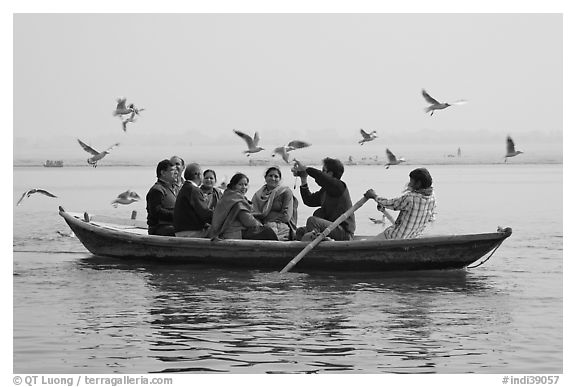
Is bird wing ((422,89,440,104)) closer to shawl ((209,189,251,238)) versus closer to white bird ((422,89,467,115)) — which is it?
white bird ((422,89,467,115))

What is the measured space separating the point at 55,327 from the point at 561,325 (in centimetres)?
439

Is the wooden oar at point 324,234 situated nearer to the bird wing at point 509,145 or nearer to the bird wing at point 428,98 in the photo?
the bird wing at point 428,98

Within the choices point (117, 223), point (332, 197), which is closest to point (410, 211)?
point (332, 197)

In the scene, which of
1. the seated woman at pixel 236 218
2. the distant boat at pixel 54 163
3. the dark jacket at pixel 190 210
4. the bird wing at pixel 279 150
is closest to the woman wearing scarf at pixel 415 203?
the seated woman at pixel 236 218

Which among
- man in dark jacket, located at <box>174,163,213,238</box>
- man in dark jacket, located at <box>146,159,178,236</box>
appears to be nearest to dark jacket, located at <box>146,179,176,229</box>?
man in dark jacket, located at <box>146,159,178,236</box>

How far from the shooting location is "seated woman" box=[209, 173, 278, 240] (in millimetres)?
12602

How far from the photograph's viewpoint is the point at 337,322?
400 inches

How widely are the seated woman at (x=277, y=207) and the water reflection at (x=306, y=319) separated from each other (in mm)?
603

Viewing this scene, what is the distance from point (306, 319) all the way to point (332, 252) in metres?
2.37

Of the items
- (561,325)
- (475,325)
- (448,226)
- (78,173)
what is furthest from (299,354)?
(78,173)

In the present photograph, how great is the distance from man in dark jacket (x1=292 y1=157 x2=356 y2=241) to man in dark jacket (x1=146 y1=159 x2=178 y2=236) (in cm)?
162

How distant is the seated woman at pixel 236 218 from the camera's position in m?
12.6

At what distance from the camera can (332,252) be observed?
12.6 meters

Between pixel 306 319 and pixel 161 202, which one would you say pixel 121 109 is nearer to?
pixel 161 202
